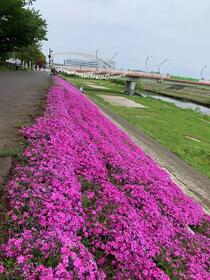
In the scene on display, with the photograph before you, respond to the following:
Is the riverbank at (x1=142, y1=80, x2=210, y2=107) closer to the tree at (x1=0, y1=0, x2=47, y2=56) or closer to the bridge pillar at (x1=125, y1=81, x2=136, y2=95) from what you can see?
the bridge pillar at (x1=125, y1=81, x2=136, y2=95)

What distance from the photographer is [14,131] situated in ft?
31.3

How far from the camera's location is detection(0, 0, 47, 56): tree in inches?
2130

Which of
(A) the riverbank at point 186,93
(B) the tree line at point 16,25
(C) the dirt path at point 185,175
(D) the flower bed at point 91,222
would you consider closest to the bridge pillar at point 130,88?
(A) the riverbank at point 186,93

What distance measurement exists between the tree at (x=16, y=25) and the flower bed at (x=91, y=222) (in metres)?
50.6

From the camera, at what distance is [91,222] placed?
578cm

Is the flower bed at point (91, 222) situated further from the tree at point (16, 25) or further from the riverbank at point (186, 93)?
the riverbank at point (186, 93)

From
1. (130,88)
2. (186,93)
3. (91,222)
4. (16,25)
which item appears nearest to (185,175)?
(91,222)

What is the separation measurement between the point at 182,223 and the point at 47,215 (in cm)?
359

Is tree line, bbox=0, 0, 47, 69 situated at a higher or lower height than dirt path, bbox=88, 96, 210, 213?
higher

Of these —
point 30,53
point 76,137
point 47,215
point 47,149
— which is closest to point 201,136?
point 76,137

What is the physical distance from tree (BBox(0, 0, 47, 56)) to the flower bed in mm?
50635

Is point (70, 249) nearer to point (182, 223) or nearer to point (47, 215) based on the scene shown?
point (47, 215)

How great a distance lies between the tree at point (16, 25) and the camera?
54094 millimetres

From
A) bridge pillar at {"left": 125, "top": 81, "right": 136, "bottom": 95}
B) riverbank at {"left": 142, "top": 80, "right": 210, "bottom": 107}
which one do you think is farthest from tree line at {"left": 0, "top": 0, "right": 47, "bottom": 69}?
riverbank at {"left": 142, "top": 80, "right": 210, "bottom": 107}
